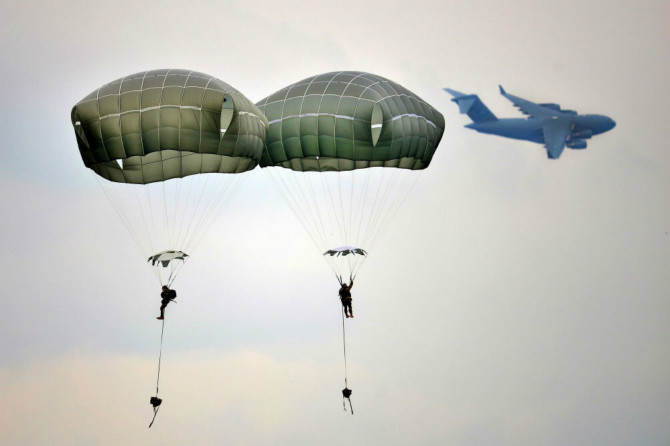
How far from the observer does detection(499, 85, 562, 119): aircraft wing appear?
152 feet

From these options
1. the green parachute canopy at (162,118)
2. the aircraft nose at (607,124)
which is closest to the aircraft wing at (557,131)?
the aircraft nose at (607,124)

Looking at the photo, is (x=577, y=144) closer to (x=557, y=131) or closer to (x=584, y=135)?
(x=584, y=135)

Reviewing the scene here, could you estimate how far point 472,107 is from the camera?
4794 cm

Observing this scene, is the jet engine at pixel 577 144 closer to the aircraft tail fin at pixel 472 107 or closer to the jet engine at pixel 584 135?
the jet engine at pixel 584 135

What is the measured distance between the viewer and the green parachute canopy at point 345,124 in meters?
26.4

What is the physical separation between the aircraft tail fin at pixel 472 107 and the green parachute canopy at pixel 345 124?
59.2 ft

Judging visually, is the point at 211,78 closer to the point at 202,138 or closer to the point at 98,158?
the point at 202,138

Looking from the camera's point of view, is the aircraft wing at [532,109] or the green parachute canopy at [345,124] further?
the aircraft wing at [532,109]

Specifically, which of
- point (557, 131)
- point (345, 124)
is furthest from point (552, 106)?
point (345, 124)

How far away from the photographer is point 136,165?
25656 mm

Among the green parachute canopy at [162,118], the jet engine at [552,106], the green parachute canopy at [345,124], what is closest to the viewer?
the green parachute canopy at [162,118]

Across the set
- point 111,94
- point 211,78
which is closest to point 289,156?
point 211,78

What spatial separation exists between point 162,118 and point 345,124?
20.5ft

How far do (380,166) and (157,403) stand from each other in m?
11.0
